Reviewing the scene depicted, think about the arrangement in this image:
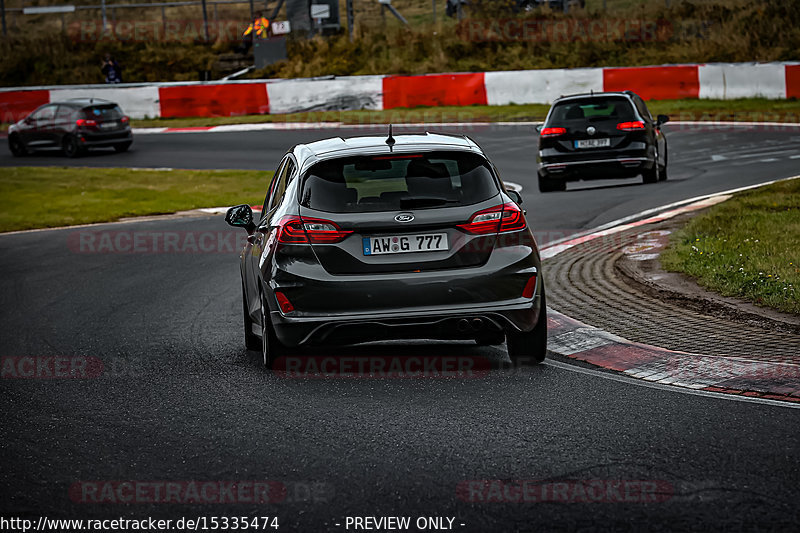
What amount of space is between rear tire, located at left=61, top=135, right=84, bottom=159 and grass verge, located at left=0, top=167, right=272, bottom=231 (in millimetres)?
3296

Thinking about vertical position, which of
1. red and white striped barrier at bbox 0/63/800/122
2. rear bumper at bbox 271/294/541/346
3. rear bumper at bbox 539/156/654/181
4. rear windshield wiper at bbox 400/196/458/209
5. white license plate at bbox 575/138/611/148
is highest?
red and white striped barrier at bbox 0/63/800/122

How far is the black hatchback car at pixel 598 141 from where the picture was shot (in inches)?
771

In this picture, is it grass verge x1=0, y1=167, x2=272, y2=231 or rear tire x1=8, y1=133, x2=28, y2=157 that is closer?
grass verge x1=0, y1=167, x2=272, y2=231

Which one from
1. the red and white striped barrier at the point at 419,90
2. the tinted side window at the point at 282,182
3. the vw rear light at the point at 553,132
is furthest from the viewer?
the red and white striped barrier at the point at 419,90

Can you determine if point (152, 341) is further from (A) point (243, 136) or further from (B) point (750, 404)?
(A) point (243, 136)

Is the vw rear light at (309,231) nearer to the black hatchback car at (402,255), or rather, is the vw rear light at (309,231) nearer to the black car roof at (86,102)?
the black hatchback car at (402,255)

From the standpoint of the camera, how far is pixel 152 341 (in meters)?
9.59

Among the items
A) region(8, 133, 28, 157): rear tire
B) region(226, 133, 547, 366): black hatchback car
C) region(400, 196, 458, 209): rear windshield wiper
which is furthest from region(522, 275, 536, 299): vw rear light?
region(8, 133, 28, 157): rear tire

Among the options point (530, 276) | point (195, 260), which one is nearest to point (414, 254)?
point (530, 276)

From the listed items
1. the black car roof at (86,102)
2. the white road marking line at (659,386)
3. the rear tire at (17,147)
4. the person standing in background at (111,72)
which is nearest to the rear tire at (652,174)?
the white road marking line at (659,386)

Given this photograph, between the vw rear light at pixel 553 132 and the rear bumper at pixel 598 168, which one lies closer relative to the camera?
the rear bumper at pixel 598 168

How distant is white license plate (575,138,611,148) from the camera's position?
1966 cm

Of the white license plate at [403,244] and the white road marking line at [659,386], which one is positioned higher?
the white license plate at [403,244]

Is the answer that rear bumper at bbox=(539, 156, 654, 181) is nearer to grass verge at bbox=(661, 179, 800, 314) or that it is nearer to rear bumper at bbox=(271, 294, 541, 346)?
grass verge at bbox=(661, 179, 800, 314)
